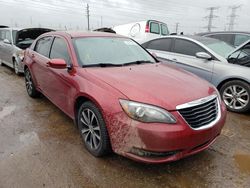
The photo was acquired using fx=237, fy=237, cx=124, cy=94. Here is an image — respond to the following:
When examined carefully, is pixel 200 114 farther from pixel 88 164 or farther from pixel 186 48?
pixel 186 48

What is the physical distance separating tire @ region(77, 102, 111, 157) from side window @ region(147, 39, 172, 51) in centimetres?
352

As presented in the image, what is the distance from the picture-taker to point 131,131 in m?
2.31

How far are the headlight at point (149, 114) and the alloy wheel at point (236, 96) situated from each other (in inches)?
107

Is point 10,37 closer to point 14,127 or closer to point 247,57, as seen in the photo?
point 14,127

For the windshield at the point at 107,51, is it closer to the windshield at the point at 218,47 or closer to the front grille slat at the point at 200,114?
the front grille slat at the point at 200,114

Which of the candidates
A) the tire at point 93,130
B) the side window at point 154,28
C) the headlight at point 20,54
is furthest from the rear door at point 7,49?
the side window at point 154,28

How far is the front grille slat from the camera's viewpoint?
2371 millimetres

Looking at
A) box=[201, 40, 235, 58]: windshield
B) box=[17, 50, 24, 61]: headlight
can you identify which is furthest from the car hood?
box=[17, 50, 24, 61]: headlight

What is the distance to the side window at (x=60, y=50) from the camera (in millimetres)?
3483

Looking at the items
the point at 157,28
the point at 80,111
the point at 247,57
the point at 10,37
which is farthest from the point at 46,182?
the point at 157,28

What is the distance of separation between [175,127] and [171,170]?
68cm

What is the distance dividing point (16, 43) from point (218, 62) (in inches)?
230

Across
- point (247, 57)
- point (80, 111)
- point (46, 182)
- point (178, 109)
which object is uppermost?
point (247, 57)

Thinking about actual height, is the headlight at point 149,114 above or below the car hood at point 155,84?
below
